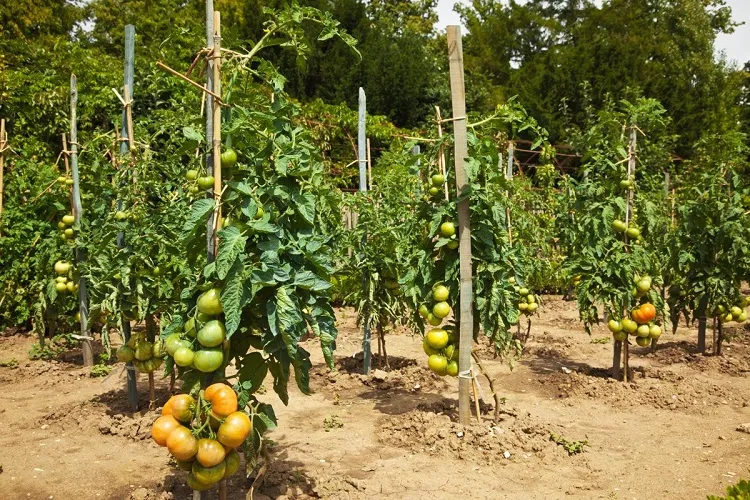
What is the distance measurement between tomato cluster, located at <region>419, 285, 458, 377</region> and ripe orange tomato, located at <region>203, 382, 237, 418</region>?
2212mm

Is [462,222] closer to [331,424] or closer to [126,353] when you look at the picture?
[331,424]

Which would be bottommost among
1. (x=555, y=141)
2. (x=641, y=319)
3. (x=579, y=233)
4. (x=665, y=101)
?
(x=641, y=319)

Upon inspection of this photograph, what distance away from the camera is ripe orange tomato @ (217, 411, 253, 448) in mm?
2926

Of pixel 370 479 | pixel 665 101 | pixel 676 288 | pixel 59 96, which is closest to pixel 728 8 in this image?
pixel 665 101

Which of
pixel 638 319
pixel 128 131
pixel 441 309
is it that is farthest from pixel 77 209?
pixel 638 319

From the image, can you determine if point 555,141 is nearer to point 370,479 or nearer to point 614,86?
point 614,86

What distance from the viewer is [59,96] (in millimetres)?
8766

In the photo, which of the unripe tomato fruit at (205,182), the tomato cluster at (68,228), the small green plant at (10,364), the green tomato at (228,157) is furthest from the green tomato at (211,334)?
the small green plant at (10,364)

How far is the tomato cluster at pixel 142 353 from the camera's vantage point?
483cm

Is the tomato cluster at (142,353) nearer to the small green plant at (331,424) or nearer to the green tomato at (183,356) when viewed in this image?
the small green plant at (331,424)

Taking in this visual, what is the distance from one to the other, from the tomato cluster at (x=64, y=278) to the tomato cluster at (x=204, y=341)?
3.88 m

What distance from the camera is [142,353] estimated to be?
4.82 meters

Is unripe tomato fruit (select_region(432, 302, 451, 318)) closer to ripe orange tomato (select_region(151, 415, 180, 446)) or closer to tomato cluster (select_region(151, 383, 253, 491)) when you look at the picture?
tomato cluster (select_region(151, 383, 253, 491))

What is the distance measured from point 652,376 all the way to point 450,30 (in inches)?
173
